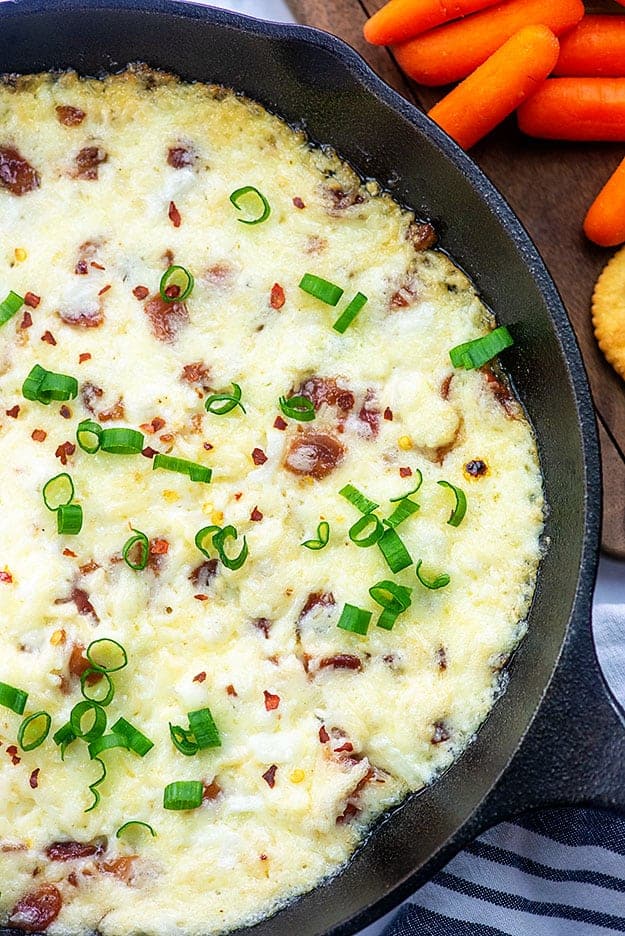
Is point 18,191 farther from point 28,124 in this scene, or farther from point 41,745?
point 41,745

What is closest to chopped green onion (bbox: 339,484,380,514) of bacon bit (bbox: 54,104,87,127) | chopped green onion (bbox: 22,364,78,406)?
chopped green onion (bbox: 22,364,78,406)

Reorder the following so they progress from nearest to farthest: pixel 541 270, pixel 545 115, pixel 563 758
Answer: pixel 563 758, pixel 541 270, pixel 545 115

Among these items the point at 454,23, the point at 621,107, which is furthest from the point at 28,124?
the point at 621,107

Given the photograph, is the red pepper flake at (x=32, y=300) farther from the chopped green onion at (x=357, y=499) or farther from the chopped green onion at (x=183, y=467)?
the chopped green onion at (x=357, y=499)

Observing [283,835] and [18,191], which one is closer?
[283,835]

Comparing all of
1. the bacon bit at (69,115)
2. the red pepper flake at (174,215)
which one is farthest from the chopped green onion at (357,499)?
the bacon bit at (69,115)

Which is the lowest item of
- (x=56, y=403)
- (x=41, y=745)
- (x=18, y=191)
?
(x=41, y=745)

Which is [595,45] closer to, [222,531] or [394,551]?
[394,551]

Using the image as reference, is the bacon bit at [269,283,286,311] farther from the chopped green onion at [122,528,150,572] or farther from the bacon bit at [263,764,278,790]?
the bacon bit at [263,764,278,790]
